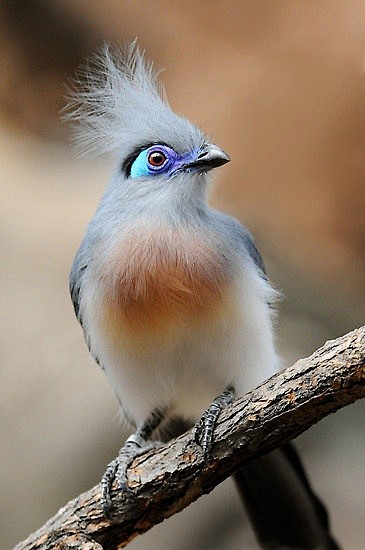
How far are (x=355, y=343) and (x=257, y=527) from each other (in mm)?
625

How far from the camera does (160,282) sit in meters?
1.13

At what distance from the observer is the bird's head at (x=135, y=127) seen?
1.20m

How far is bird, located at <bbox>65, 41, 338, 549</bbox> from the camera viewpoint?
113 centimetres

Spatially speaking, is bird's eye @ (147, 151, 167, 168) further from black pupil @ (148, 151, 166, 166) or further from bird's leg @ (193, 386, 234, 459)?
bird's leg @ (193, 386, 234, 459)

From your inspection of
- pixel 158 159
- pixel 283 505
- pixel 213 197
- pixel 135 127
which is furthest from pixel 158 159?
pixel 283 505

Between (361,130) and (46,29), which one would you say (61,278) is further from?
(361,130)

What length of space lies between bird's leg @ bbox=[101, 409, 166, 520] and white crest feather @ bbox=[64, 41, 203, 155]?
51 cm

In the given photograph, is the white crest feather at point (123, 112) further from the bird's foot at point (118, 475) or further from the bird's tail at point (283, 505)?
the bird's tail at point (283, 505)

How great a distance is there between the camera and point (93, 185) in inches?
61.9

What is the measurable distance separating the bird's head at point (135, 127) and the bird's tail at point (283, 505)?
1.93 feet

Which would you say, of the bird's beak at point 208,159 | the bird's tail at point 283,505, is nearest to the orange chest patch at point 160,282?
the bird's beak at point 208,159

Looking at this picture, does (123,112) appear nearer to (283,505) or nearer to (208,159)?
(208,159)

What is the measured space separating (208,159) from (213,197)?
0.37 metres

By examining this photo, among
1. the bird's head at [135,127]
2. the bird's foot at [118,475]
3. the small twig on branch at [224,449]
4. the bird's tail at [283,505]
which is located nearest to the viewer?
the small twig on branch at [224,449]
